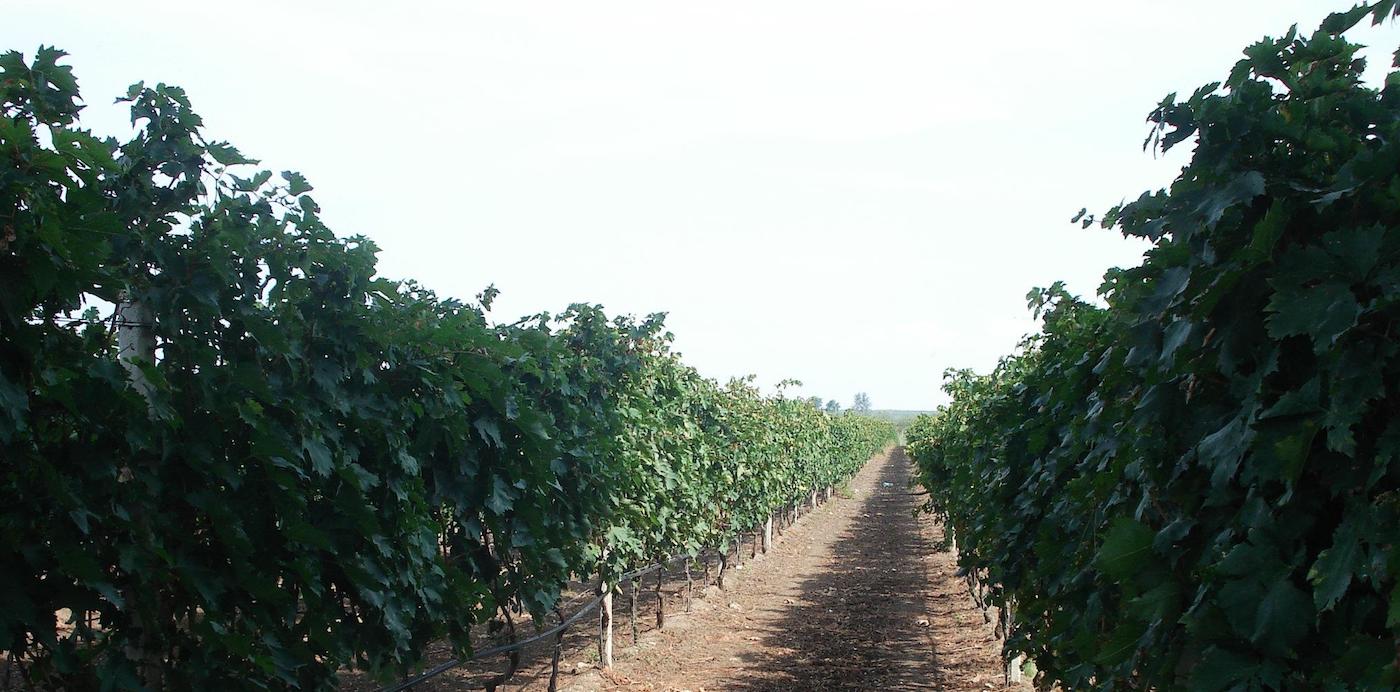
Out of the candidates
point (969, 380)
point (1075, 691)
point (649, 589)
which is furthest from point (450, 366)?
point (649, 589)

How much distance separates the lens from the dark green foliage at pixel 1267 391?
76.7 inches

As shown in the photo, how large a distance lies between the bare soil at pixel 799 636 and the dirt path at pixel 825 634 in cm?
2

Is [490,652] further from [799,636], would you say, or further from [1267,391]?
[799,636]

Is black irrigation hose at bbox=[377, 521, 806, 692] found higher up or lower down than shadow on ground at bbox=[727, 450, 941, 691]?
higher up

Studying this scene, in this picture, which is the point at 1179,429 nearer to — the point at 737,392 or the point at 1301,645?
the point at 1301,645

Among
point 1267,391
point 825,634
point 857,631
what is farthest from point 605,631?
point 1267,391

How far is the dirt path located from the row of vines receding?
4886mm

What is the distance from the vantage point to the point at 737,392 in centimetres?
1814

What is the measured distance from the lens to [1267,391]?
2.19 meters

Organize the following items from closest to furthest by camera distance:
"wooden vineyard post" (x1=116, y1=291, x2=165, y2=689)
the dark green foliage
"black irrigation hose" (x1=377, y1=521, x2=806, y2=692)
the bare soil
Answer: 1. the dark green foliage
2. "wooden vineyard post" (x1=116, y1=291, x2=165, y2=689)
3. "black irrigation hose" (x1=377, y1=521, x2=806, y2=692)
4. the bare soil

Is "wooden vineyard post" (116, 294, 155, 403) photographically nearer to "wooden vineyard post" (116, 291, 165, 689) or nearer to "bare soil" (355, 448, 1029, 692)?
"wooden vineyard post" (116, 291, 165, 689)

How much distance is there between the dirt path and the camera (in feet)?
33.2

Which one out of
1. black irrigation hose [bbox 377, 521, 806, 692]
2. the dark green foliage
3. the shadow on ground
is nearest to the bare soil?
the shadow on ground

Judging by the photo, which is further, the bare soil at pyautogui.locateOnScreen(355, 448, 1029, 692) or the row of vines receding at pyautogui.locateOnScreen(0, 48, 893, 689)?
the bare soil at pyautogui.locateOnScreen(355, 448, 1029, 692)
